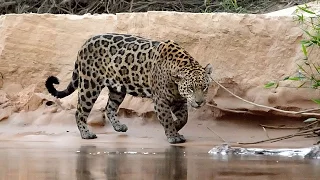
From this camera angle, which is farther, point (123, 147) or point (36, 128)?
point (36, 128)

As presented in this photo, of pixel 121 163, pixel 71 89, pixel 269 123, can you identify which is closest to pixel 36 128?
pixel 71 89

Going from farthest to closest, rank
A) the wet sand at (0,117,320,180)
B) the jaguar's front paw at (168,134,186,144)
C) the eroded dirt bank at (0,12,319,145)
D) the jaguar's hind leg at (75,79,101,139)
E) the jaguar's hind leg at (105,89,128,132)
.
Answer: the jaguar's hind leg at (105,89,128,132), the jaguar's hind leg at (75,79,101,139), the eroded dirt bank at (0,12,319,145), the jaguar's front paw at (168,134,186,144), the wet sand at (0,117,320,180)

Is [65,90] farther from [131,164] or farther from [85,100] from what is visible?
[131,164]

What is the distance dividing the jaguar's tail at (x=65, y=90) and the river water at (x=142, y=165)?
1.66 meters

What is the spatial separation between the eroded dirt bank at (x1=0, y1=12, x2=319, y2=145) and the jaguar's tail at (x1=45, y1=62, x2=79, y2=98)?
442 mm

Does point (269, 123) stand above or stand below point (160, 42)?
below

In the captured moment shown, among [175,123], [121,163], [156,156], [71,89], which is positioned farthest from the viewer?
[71,89]

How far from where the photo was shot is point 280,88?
9.25 meters

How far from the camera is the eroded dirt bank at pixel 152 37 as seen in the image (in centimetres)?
947

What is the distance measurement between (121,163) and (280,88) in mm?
3204

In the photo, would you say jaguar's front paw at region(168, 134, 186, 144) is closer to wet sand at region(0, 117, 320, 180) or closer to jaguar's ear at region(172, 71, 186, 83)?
wet sand at region(0, 117, 320, 180)

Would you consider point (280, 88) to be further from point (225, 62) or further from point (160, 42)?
point (160, 42)

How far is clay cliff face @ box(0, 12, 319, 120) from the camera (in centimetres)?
948

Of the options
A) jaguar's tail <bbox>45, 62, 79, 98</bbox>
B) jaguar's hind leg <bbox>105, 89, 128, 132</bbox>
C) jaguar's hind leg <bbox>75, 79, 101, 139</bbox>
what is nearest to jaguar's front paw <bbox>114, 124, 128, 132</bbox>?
jaguar's hind leg <bbox>105, 89, 128, 132</bbox>
